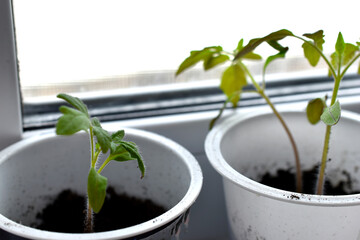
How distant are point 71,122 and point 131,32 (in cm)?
37

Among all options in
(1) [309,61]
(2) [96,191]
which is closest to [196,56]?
(1) [309,61]

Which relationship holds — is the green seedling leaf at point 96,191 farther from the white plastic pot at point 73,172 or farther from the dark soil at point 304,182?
the dark soil at point 304,182

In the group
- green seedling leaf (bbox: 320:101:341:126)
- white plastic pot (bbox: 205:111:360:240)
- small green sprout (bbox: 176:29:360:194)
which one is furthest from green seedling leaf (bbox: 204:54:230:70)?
green seedling leaf (bbox: 320:101:341:126)

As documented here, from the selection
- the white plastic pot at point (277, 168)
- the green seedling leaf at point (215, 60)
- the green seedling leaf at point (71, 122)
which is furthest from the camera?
the green seedling leaf at point (215, 60)

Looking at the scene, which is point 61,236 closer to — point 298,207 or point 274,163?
point 298,207

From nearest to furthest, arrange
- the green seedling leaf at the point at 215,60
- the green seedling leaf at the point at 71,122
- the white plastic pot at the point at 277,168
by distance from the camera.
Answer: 1. the green seedling leaf at the point at 71,122
2. the white plastic pot at the point at 277,168
3. the green seedling leaf at the point at 215,60

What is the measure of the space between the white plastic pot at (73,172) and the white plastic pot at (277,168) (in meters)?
0.07

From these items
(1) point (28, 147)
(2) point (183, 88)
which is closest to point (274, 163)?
(2) point (183, 88)

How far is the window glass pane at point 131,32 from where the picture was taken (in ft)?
2.38

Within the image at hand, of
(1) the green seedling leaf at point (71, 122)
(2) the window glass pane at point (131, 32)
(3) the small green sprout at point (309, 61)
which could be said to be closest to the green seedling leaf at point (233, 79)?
(3) the small green sprout at point (309, 61)

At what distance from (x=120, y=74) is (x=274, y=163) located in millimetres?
345

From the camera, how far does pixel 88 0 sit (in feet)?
2.36

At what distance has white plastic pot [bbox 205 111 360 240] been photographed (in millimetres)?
552

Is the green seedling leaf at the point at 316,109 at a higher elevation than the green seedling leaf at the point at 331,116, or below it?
below
